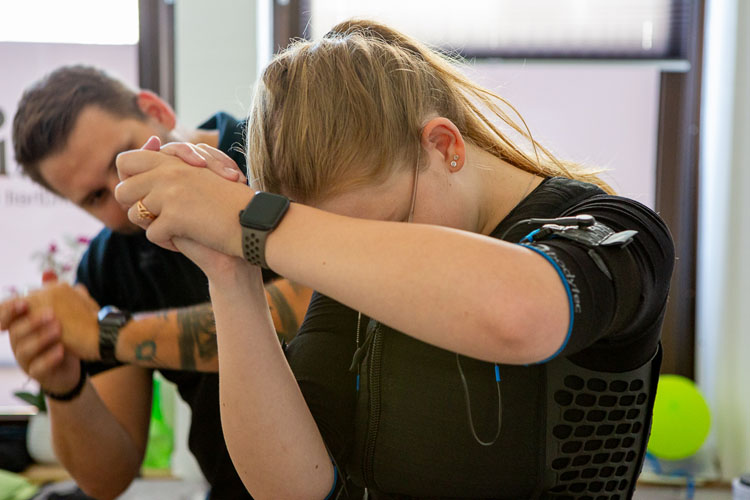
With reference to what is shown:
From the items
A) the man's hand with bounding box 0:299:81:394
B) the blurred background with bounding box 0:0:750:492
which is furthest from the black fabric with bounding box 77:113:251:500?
the blurred background with bounding box 0:0:750:492

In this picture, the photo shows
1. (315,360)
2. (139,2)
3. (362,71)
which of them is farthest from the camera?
(139,2)

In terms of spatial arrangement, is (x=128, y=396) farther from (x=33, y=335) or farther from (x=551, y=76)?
(x=551, y=76)

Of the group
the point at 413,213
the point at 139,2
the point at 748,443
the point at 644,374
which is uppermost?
the point at 139,2

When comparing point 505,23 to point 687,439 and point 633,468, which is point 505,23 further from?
point 633,468

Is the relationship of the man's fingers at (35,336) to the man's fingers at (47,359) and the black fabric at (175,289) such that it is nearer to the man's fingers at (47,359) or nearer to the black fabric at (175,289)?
the man's fingers at (47,359)

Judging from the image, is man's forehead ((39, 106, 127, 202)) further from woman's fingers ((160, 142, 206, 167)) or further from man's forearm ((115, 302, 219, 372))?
woman's fingers ((160, 142, 206, 167))

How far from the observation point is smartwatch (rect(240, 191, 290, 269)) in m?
0.63

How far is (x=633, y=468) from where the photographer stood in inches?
32.3

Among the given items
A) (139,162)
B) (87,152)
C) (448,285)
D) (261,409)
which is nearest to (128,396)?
→ (87,152)

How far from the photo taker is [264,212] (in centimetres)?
64

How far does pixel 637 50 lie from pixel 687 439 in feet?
4.56

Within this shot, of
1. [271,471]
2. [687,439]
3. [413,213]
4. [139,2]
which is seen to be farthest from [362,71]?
[139,2]

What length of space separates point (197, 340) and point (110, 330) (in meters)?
0.15

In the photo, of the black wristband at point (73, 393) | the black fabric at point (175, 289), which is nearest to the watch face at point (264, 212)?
the black fabric at point (175, 289)
